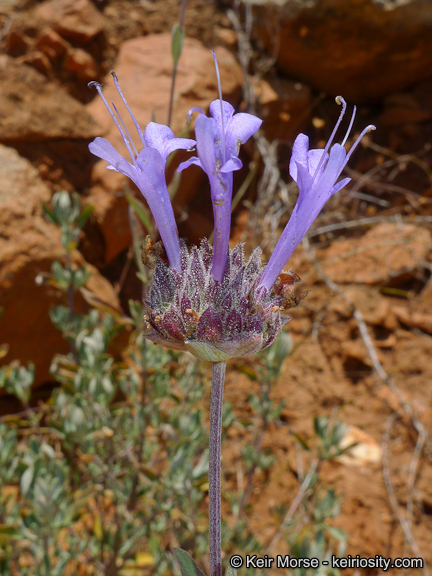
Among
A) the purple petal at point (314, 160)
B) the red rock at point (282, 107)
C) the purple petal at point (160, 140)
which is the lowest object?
the red rock at point (282, 107)

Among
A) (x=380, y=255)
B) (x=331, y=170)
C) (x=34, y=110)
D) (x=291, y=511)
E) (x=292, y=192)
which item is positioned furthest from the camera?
(x=292, y=192)

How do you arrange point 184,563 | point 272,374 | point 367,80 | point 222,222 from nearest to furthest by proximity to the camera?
point 184,563
point 222,222
point 272,374
point 367,80

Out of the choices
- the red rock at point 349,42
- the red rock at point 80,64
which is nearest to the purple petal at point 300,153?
the red rock at point 80,64

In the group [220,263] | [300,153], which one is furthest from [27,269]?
[300,153]

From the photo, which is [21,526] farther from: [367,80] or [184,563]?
[367,80]

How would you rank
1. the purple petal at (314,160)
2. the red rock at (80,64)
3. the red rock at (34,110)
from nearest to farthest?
the purple petal at (314,160), the red rock at (34,110), the red rock at (80,64)

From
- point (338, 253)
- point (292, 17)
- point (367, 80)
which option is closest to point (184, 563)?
point (338, 253)

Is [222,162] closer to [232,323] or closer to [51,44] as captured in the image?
[232,323]

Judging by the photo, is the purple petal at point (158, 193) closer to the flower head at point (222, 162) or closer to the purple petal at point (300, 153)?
the flower head at point (222, 162)
